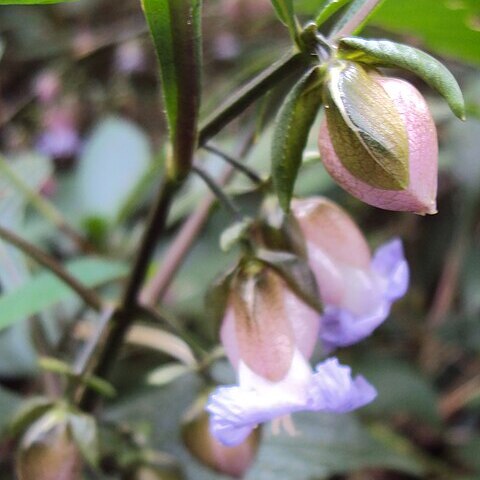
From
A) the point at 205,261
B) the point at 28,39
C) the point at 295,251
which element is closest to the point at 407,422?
the point at 205,261

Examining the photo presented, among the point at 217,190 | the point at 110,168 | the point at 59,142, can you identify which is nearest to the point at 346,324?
the point at 217,190

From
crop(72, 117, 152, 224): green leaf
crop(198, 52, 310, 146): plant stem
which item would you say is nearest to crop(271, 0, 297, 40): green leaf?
crop(198, 52, 310, 146): plant stem

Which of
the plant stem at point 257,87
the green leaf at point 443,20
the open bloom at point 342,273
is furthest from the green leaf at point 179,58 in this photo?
the green leaf at point 443,20

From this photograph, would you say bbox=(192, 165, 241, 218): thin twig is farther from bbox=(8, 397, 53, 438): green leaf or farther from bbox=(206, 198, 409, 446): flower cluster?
bbox=(8, 397, 53, 438): green leaf

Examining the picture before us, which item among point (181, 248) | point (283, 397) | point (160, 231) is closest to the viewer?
point (283, 397)

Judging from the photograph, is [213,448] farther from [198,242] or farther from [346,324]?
[198,242]

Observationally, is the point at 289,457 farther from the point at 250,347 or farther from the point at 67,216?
the point at 67,216
